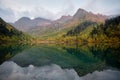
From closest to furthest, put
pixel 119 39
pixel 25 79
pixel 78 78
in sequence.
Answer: pixel 25 79 < pixel 78 78 < pixel 119 39

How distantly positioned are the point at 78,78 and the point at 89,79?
7.25 feet

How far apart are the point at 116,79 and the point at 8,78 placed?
20.7 metres

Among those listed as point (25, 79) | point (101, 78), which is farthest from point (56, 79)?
point (101, 78)

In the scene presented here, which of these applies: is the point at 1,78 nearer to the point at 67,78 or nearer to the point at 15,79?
the point at 15,79

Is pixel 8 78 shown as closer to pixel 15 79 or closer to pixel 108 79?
pixel 15 79

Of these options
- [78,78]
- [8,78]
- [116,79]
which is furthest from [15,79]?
[116,79]

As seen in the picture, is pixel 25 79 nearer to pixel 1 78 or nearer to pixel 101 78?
pixel 1 78

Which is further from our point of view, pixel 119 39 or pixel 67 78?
pixel 119 39

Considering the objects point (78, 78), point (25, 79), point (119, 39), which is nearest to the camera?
point (25, 79)

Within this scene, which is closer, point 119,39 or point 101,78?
point 101,78

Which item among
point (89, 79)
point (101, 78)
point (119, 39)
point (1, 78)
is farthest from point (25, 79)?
point (119, 39)

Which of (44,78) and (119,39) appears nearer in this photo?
(44,78)

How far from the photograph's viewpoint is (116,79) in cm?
3888

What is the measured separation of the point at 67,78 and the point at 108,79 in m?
7.94
